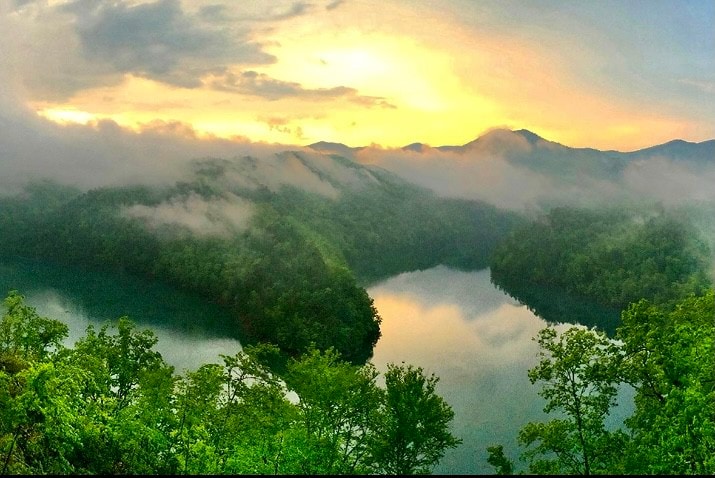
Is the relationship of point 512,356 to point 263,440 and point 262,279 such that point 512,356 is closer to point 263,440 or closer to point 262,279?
point 262,279

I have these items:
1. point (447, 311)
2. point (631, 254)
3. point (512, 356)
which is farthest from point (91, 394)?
point (631, 254)

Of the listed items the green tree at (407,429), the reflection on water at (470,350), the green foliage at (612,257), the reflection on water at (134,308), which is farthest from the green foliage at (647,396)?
the green foliage at (612,257)

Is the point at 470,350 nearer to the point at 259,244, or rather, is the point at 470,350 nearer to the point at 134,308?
the point at 259,244

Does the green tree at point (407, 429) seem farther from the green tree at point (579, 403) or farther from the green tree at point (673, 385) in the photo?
the green tree at point (673, 385)

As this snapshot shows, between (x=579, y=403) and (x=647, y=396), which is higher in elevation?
(x=647, y=396)

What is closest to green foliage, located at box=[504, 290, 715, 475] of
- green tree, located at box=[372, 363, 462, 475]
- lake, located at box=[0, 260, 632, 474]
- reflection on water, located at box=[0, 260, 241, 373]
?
green tree, located at box=[372, 363, 462, 475]

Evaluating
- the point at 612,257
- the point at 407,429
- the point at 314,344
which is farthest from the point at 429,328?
the point at 612,257
